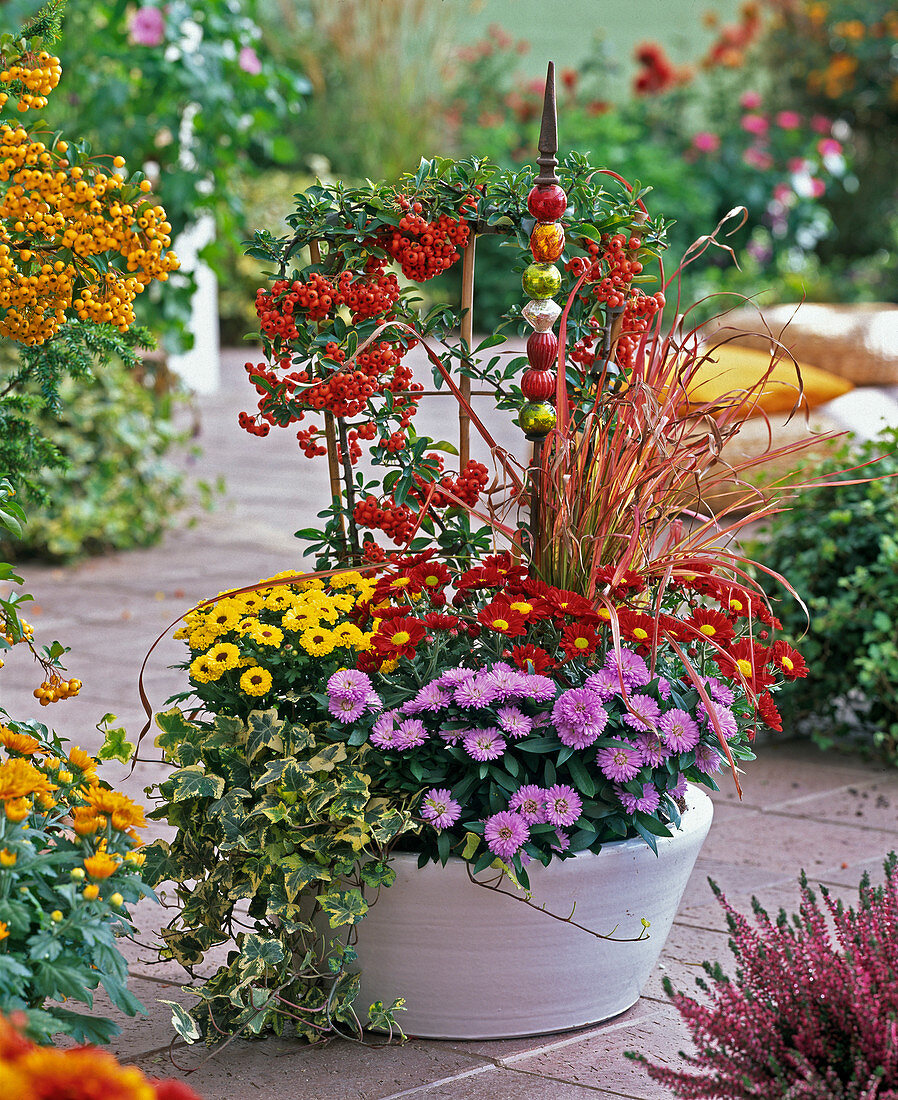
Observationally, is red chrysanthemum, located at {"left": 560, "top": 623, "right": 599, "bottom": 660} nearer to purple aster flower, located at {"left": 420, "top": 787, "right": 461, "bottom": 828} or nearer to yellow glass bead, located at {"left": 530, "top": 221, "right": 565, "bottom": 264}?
purple aster flower, located at {"left": 420, "top": 787, "right": 461, "bottom": 828}

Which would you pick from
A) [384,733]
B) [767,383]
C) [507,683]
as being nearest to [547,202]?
[507,683]

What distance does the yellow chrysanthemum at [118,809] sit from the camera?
165 centimetres

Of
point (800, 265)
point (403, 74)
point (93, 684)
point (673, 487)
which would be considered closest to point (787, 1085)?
point (673, 487)

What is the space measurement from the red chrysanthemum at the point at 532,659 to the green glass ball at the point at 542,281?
61cm

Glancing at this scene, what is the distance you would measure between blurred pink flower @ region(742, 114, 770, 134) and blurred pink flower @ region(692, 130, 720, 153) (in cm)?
26

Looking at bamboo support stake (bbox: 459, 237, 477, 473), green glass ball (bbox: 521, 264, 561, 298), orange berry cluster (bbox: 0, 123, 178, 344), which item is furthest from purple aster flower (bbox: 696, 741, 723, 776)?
orange berry cluster (bbox: 0, 123, 178, 344)

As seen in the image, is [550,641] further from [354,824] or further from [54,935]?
[54,935]

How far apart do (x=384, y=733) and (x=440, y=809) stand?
0.13 m

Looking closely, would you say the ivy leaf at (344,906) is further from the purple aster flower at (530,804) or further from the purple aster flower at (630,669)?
the purple aster flower at (630,669)

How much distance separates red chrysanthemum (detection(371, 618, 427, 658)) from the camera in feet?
6.44

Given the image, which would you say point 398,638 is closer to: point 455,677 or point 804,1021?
point 455,677

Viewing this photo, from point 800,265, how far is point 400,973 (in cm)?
909

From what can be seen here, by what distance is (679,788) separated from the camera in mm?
2000

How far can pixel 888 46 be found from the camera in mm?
10695
